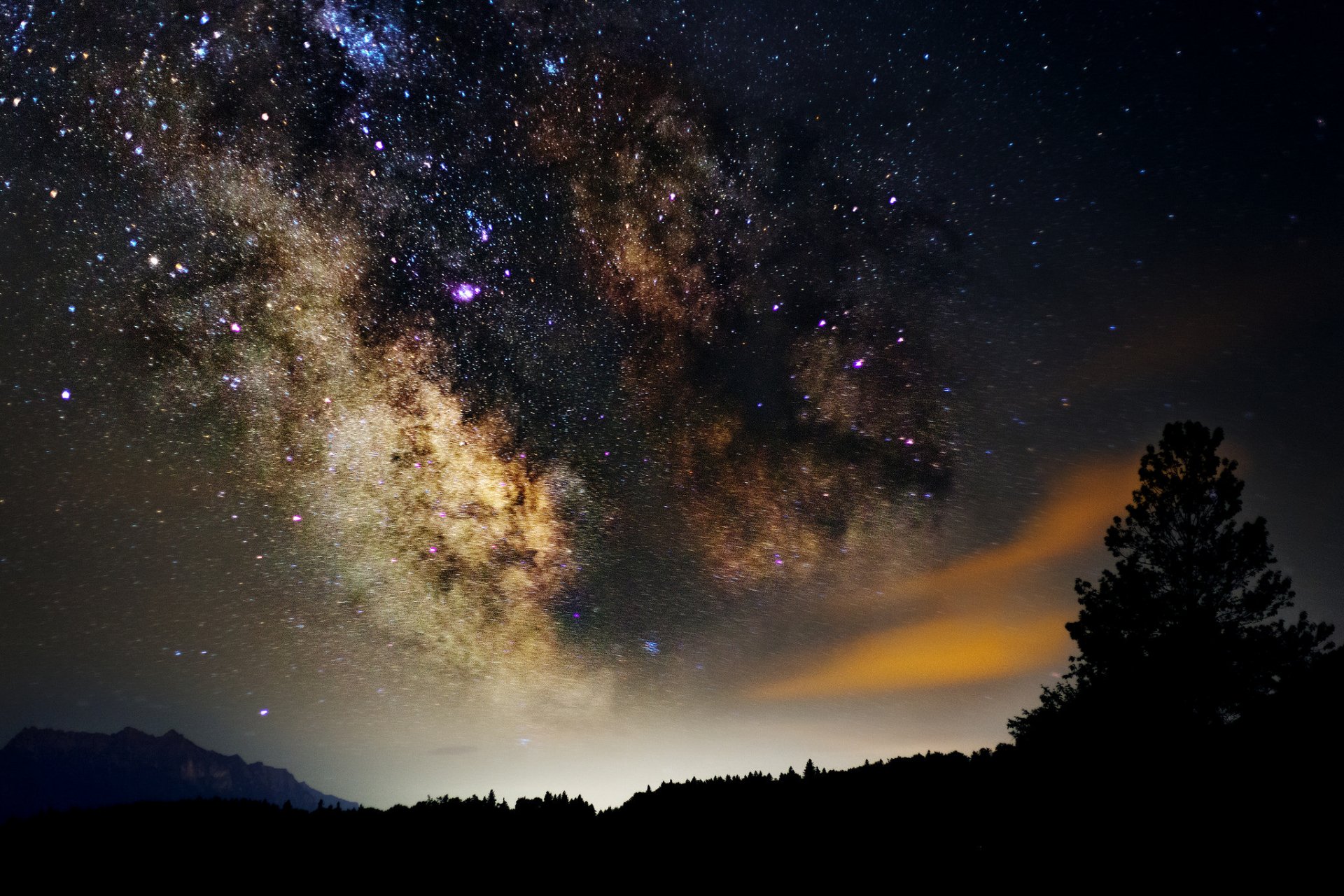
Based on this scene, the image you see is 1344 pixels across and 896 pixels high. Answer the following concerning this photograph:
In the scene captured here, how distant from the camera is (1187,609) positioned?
1712cm

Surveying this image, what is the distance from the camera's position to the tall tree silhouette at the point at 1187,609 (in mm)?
16016

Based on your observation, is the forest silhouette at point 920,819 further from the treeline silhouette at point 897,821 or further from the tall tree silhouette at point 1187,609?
the tall tree silhouette at point 1187,609

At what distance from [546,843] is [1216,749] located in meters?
7.99

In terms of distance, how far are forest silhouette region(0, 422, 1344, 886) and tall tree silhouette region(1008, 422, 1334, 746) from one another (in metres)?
7.38

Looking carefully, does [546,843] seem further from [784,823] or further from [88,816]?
[88,816]

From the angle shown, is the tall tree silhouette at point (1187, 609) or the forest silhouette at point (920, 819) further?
the tall tree silhouette at point (1187, 609)

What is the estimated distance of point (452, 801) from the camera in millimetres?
7129

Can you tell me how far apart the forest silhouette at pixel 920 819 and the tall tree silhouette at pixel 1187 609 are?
7.38m

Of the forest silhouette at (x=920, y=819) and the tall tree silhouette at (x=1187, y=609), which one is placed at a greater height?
the tall tree silhouette at (x=1187, y=609)

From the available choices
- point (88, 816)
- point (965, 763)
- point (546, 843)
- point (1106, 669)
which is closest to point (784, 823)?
point (546, 843)

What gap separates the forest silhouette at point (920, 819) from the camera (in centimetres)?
540

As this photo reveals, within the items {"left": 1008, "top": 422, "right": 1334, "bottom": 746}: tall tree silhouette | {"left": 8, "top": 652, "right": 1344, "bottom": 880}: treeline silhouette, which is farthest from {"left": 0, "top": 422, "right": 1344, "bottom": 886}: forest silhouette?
{"left": 1008, "top": 422, "right": 1334, "bottom": 746}: tall tree silhouette

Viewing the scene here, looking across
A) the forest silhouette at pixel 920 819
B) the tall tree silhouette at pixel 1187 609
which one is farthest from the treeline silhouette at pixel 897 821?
the tall tree silhouette at pixel 1187 609

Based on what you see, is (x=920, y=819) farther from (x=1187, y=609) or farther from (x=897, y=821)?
(x=1187, y=609)
